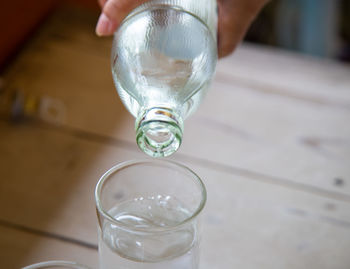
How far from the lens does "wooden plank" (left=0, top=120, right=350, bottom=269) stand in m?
0.73

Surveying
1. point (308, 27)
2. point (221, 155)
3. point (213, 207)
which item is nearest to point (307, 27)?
point (308, 27)

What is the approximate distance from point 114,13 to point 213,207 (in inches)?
11.9

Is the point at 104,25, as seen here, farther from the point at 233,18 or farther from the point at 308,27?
the point at 308,27

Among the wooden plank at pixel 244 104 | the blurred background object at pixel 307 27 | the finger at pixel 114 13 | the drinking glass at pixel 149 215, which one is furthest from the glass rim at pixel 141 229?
the blurred background object at pixel 307 27

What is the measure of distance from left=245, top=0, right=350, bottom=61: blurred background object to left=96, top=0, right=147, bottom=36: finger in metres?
0.83

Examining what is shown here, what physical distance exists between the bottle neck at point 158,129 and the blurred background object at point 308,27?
987 mm

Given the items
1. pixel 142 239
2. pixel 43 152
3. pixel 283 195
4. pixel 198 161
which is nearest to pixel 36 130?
pixel 43 152

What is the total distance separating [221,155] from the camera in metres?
0.89

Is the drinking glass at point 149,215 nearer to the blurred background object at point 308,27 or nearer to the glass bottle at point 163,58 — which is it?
the glass bottle at point 163,58

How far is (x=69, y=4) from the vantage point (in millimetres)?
1259

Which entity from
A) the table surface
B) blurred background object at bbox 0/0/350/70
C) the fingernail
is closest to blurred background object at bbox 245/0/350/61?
blurred background object at bbox 0/0/350/70

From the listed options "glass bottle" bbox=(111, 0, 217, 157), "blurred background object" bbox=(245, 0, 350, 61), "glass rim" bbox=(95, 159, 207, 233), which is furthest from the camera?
"blurred background object" bbox=(245, 0, 350, 61)

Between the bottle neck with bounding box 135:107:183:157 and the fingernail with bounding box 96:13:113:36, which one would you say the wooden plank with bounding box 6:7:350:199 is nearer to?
the fingernail with bounding box 96:13:113:36

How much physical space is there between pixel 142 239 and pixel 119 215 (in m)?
0.06
